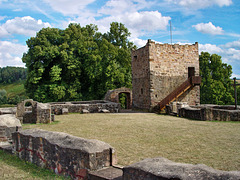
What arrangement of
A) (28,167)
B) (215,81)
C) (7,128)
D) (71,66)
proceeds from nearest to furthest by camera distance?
(28,167)
(7,128)
(71,66)
(215,81)

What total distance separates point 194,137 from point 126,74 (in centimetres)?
2274

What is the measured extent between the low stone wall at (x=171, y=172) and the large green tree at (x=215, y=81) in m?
27.0

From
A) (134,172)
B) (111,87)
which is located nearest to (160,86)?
(111,87)

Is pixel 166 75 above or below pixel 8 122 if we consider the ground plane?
above

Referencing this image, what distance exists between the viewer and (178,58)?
18.2 meters

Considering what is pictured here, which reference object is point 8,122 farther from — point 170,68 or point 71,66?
point 71,66

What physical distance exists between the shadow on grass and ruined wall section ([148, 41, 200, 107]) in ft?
41.6

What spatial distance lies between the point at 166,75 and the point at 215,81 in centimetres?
1378

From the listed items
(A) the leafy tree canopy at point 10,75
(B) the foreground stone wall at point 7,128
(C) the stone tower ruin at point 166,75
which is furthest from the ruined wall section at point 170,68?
(A) the leafy tree canopy at point 10,75

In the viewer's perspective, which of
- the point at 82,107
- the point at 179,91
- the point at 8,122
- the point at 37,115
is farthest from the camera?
the point at 179,91

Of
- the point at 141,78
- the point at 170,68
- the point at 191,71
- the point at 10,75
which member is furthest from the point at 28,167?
the point at 10,75

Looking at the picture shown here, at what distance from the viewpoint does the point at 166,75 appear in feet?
58.4

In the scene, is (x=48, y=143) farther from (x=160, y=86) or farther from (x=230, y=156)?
(x=160, y=86)

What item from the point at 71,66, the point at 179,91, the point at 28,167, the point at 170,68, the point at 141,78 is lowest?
the point at 28,167
